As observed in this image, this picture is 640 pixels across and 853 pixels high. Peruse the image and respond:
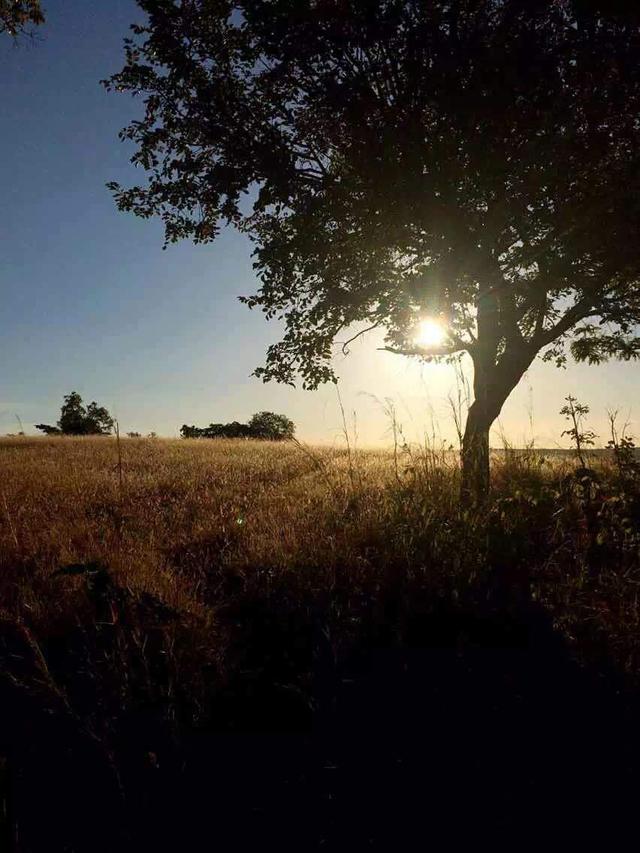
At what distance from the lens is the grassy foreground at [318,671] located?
2084 mm

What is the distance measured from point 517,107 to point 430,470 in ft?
16.3

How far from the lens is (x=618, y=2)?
6578 mm

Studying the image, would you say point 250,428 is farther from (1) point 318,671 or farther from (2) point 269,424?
(1) point 318,671

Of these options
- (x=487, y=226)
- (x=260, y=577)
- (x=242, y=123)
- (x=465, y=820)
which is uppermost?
(x=242, y=123)

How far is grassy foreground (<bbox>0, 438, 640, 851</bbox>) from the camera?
2.08m

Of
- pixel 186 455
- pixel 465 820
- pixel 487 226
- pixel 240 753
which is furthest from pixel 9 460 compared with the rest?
pixel 465 820

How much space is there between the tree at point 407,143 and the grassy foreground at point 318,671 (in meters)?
2.34

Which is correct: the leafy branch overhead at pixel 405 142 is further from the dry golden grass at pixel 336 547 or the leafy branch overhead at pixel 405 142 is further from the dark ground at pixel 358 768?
the dark ground at pixel 358 768

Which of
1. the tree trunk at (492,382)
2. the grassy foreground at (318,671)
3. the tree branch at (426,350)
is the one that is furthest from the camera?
the tree branch at (426,350)

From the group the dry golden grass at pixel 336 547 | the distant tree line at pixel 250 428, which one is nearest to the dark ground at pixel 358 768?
the dry golden grass at pixel 336 547

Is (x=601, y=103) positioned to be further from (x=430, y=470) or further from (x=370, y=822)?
(x=370, y=822)

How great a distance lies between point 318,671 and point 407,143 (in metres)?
6.65

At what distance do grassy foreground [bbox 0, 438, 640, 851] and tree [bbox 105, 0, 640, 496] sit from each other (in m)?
2.34

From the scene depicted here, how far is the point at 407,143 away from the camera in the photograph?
6902 millimetres
